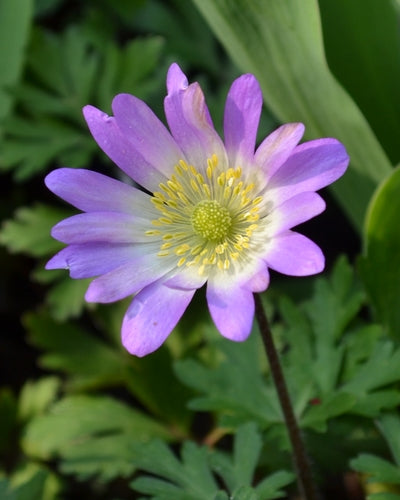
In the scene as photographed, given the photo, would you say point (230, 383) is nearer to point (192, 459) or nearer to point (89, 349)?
point (192, 459)

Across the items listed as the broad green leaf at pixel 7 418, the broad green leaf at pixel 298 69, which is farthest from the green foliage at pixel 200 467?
the broad green leaf at pixel 7 418

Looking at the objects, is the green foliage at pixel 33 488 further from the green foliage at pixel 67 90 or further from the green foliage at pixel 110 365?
the green foliage at pixel 67 90

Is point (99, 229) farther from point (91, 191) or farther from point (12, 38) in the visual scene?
point (12, 38)

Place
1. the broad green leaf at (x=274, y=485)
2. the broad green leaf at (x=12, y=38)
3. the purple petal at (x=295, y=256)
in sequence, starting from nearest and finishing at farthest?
the purple petal at (x=295, y=256)
the broad green leaf at (x=274, y=485)
the broad green leaf at (x=12, y=38)

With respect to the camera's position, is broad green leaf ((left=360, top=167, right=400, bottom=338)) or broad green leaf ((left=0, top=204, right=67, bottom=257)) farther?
broad green leaf ((left=0, top=204, right=67, bottom=257))

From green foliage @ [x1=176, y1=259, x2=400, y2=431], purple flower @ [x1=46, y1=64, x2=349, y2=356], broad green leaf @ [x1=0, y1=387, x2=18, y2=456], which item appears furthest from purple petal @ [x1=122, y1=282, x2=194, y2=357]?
broad green leaf @ [x1=0, y1=387, x2=18, y2=456]

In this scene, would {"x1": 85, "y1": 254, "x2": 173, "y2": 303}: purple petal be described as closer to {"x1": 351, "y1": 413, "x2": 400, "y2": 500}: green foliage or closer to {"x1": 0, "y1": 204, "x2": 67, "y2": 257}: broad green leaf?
{"x1": 351, "y1": 413, "x2": 400, "y2": 500}: green foliage
